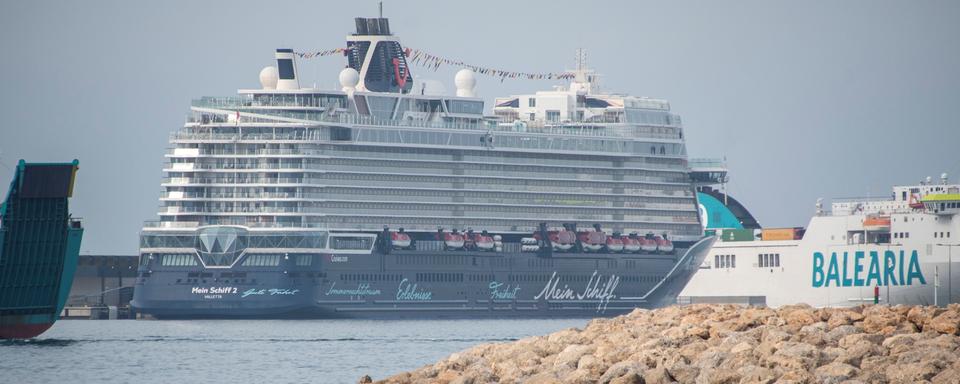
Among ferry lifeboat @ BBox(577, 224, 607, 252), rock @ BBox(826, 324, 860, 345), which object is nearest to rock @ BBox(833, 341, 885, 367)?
rock @ BBox(826, 324, 860, 345)

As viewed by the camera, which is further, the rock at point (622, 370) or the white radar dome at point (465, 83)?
the white radar dome at point (465, 83)

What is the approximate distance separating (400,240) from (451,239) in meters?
2.89

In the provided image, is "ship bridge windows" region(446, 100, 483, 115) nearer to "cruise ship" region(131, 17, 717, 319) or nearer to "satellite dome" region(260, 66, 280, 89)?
"cruise ship" region(131, 17, 717, 319)

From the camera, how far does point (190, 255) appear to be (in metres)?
80.3

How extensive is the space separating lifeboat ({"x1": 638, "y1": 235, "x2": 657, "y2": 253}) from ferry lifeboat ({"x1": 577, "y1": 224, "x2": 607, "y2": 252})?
229cm

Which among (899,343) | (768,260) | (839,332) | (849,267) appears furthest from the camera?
(768,260)

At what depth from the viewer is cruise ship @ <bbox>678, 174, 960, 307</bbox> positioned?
84.0 metres

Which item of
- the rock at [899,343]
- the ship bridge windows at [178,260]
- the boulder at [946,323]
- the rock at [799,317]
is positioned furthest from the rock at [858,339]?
the ship bridge windows at [178,260]

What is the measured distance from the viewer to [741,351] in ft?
96.9

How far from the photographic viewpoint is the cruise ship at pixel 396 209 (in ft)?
265

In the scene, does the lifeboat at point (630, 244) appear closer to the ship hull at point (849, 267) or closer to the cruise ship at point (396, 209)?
the cruise ship at point (396, 209)

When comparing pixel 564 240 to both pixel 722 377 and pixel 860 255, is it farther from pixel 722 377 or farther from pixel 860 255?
pixel 722 377

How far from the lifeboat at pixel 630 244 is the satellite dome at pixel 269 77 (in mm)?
18925

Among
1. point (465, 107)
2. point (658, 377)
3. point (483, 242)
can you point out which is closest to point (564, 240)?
point (483, 242)
